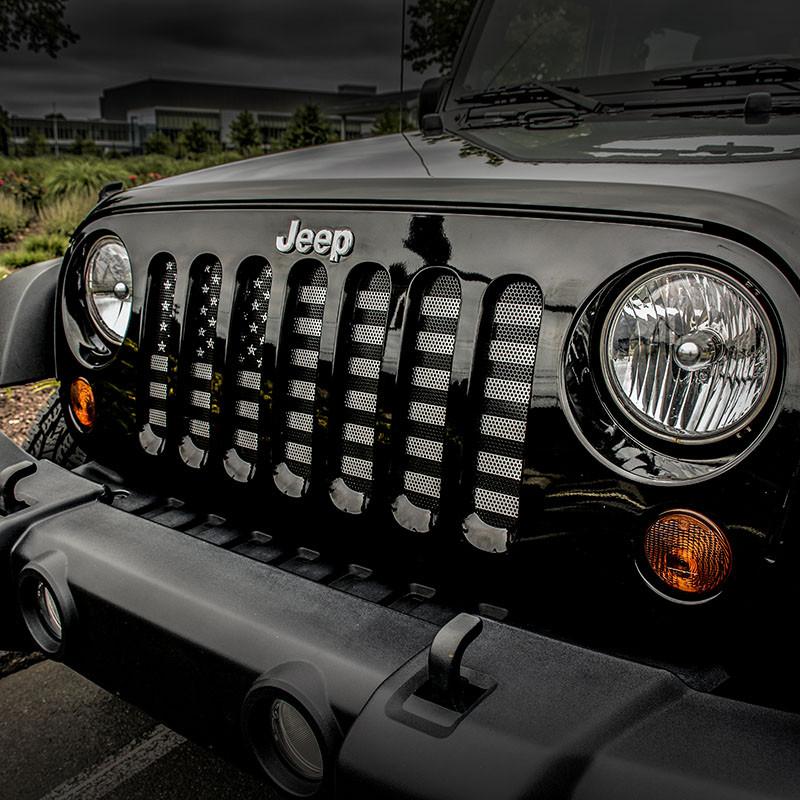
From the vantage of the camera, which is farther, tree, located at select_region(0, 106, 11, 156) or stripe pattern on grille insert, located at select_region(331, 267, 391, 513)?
tree, located at select_region(0, 106, 11, 156)

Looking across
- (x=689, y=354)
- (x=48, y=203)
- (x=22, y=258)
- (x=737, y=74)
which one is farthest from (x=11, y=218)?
(x=689, y=354)

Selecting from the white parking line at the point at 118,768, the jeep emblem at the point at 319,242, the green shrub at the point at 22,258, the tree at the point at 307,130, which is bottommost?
the white parking line at the point at 118,768

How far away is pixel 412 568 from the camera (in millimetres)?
1678

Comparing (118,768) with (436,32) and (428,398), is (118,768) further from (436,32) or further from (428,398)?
(436,32)

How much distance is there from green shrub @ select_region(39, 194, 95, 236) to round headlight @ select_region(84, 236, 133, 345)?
8.97 metres

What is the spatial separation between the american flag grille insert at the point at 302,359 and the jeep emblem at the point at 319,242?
5 centimetres

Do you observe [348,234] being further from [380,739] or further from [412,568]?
[380,739]

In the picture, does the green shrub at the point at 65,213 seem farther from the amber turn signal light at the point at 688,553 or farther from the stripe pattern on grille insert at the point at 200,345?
the amber turn signal light at the point at 688,553

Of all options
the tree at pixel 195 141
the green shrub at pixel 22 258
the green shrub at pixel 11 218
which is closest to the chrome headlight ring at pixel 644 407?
the green shrub at pixel 22 258

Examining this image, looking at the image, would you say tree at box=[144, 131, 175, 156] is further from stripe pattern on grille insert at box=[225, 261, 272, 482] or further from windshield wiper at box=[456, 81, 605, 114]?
stripe pattern on grille insert at box=[225, 261, 272, 482]

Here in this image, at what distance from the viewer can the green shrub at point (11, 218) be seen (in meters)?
11.0

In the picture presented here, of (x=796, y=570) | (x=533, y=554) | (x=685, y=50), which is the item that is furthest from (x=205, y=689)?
(x=685, y=50)

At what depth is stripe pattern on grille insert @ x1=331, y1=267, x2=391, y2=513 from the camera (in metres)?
1.71

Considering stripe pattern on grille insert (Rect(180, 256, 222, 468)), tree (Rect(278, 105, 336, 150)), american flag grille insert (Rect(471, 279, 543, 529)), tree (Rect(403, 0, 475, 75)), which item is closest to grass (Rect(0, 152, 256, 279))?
tree (Rect(403, 0, 475, 75))
